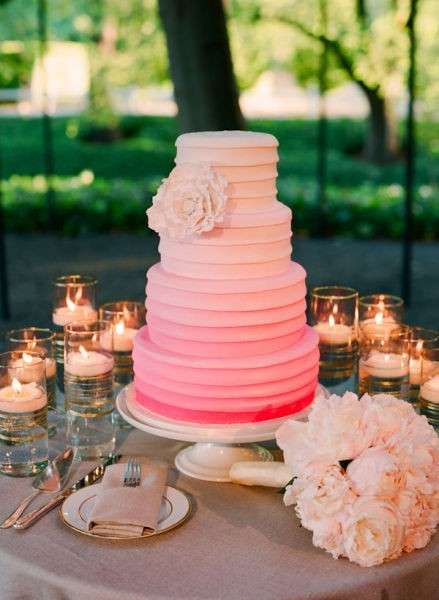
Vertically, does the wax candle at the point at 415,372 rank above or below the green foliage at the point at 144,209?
above

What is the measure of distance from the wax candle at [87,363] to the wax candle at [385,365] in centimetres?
70

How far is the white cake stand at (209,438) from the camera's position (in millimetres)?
2441

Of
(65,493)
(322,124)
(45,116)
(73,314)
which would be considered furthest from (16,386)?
(45,116)

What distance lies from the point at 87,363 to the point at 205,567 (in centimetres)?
77

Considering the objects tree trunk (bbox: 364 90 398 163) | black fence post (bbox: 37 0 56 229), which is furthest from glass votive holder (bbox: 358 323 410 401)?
tree trunk (bbox: 364 90 398 163)

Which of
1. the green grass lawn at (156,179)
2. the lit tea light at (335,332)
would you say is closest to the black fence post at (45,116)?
the green grass lawn at (156,179)

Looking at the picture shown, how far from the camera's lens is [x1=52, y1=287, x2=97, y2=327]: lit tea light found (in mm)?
3357

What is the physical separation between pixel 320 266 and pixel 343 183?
5.93 meters

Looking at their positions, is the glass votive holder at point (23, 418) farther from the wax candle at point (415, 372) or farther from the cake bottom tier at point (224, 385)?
the wax candle at point (415, 372)

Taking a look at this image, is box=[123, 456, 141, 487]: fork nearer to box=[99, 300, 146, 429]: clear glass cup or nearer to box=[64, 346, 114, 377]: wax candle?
box=[64, 346, 114, 377]: wax candle

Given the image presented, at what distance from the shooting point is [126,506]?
2.23 m

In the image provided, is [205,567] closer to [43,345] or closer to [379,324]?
[43,345]

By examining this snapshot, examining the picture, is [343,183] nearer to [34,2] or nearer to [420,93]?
[420,93]

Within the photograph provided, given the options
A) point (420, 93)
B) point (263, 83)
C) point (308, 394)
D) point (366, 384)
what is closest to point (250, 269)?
point (308, 394)
